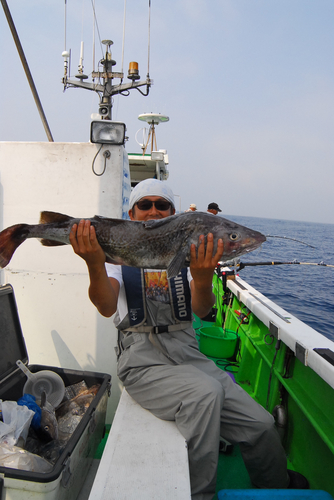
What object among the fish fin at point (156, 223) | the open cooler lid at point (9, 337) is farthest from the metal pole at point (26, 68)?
the fish fin at point (156, 223)

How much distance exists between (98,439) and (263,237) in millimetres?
2352

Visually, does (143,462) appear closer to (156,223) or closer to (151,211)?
(156,223)

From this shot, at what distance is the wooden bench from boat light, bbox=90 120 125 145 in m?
2.78

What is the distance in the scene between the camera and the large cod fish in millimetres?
2180

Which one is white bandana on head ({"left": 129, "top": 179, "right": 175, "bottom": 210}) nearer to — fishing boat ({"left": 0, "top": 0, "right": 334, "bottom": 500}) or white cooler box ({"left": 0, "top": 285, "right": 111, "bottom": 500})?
fishing boat ({"left": 0, "top": 0, "right": 334, "bottom": 500})

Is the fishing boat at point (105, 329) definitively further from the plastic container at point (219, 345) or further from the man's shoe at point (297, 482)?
the plastic container at point (219, 345)

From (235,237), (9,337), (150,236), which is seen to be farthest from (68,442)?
(235,237)

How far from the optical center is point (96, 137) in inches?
142

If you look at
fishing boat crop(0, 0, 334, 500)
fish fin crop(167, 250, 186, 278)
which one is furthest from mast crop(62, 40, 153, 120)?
fish fin crop(167, 250, 186, 278)

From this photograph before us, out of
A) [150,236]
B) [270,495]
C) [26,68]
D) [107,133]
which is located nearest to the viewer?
[270,495]

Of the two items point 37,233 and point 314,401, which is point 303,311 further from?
point 37,233

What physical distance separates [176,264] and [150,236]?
0.89 ft

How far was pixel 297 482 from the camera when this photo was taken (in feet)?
8.54

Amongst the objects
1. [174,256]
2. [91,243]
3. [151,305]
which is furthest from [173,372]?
[91,243]
